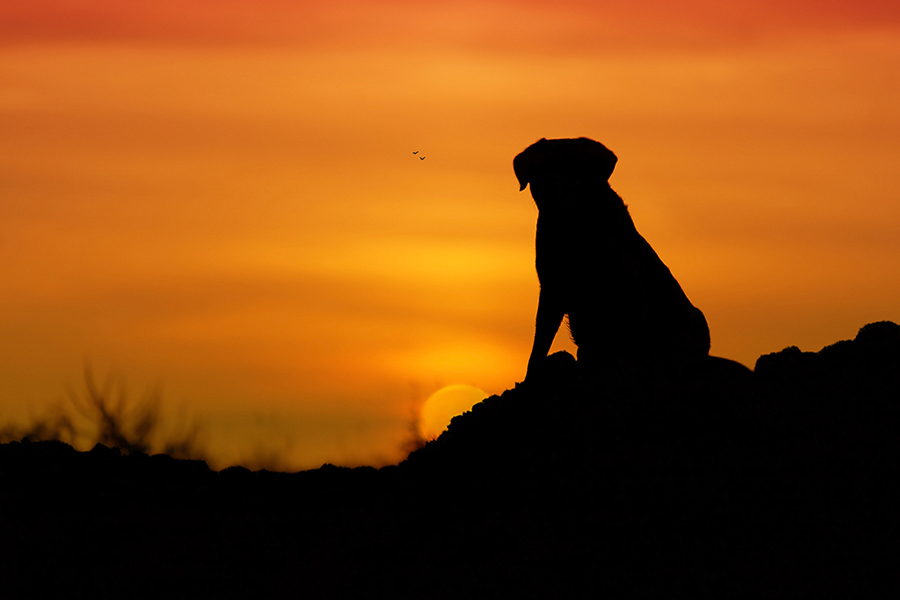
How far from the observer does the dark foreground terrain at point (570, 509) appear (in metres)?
6.13

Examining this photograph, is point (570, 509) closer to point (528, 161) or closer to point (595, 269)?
point (595, 269)

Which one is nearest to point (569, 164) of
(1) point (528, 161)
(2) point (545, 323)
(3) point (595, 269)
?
(1) point (528, 161)

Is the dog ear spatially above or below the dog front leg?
above

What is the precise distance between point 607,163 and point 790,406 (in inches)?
88.6

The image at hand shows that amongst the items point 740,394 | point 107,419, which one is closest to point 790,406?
point 740,394

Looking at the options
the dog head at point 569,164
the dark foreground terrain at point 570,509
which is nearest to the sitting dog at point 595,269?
the dog head at point 569,164

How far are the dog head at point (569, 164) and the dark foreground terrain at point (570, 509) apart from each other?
1.44 m

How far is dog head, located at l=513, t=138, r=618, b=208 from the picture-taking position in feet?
25.5

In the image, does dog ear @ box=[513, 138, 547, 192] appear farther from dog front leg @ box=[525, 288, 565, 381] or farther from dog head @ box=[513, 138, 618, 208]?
Result: dog front leg @ box=[525, 288, 565, 381]

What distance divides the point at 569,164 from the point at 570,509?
2598 millimetres

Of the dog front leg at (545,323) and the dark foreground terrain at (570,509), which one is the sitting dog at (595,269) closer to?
the dog front leg at (545,323)

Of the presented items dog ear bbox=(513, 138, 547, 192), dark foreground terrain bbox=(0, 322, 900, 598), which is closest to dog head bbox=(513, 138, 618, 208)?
dog ear bbox=(513, 138, 547, 192)

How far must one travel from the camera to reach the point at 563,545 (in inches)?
254

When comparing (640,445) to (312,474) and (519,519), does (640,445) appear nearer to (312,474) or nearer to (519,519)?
(519,519)
